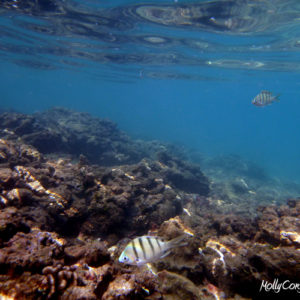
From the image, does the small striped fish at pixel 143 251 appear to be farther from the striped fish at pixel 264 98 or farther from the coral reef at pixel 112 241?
the striped fish at pixel 264 98

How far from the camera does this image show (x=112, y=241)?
17.0ft

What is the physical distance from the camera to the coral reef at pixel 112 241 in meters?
2.44

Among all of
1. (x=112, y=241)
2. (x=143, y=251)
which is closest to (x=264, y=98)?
(x=112, y=241)

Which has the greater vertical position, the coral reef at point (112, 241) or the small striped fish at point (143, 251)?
the small striped fish at point (143, 251)

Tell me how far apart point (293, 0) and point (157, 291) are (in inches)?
622

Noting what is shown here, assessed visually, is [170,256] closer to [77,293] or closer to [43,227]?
[77,293]

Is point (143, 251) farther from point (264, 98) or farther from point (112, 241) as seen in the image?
point (264, 98)

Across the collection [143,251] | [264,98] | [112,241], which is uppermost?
[264,98]

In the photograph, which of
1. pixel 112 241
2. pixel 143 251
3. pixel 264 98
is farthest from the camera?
pixel 264 98

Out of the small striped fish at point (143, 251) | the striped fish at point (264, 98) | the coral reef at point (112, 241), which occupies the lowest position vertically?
the coral reef at point (112, 241)

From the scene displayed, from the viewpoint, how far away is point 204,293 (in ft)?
11.6

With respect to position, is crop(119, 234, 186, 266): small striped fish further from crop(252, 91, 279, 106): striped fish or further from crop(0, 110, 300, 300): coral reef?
crop(252, 91, 279, 106): striped fish

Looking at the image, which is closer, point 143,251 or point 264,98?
point 143,251

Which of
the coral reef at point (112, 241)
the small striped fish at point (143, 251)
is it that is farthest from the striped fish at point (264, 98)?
the small striped fish at point (143, 251)
